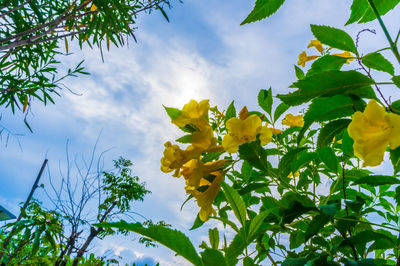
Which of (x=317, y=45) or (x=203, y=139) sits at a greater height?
(x=317, y=45)

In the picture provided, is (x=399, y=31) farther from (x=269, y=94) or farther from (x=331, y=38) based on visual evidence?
(x=269, y=94)

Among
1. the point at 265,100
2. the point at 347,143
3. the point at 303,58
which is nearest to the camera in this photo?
the point at 347,143

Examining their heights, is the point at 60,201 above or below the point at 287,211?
above

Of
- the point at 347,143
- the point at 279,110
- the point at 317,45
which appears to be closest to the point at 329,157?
the point at 347,143

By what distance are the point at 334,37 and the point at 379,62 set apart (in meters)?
0.08

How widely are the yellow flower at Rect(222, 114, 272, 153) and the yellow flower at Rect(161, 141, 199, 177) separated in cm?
7

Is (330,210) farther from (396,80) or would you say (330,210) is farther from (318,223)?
(396,80)

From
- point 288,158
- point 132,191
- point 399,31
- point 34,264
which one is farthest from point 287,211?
point 132,191

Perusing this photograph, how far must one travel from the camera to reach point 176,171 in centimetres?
49

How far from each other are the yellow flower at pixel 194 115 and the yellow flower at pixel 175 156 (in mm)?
46

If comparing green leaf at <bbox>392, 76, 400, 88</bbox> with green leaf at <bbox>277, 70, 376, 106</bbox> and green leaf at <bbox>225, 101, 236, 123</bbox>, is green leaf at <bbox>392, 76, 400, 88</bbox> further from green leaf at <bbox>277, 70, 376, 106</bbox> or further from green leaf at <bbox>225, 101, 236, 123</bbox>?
green leaf at <bbox>225, 101, 236, 123</bbox>

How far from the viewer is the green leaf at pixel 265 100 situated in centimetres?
62

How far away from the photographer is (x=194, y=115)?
0.50 meters

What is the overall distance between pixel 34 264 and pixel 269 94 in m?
3.41
